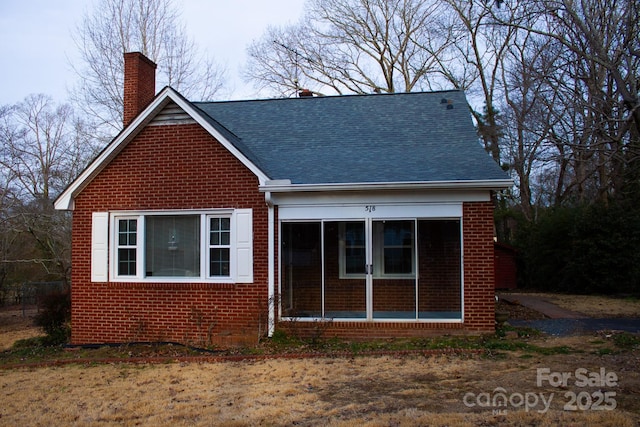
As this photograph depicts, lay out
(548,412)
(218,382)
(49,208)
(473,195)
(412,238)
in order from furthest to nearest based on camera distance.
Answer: (49,208) < (412,238) < (473,195) < (218,382) < (548,412)

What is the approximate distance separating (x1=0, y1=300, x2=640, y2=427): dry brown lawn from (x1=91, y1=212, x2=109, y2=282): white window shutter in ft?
7.29

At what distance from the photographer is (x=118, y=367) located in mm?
9641

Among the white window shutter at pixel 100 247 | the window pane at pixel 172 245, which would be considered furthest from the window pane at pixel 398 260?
the white window shutter at pixel 100 247

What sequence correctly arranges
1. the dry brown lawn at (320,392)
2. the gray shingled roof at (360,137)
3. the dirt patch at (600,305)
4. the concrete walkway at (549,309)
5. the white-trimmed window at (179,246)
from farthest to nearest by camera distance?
the dirt patch at (600,305) → the concrete walkway at (549,309) → the gray shingled roof at (360,137) → the white-trimmed window at (179,246) → the dry brown lawn at (320,392)

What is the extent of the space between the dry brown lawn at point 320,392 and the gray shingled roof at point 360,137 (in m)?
3.59

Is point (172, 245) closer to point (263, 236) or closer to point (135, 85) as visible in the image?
point (263, 236)

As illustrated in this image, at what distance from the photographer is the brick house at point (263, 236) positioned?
10914mm

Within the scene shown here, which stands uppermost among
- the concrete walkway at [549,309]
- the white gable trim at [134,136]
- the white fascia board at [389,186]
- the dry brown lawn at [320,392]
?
the white gable trim at [134,136]

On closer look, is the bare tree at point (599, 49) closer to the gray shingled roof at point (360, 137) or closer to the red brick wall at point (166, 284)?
the gray shingled roof at point (360, 137)

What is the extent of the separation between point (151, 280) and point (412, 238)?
5.28 m

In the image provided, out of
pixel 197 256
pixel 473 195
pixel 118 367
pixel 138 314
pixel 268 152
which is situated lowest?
pixel 118 367

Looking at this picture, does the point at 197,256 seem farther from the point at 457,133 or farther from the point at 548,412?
the point at 548,412

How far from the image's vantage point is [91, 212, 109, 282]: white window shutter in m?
11.6

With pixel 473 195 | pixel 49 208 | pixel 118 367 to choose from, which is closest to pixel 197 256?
pixel 118 367
